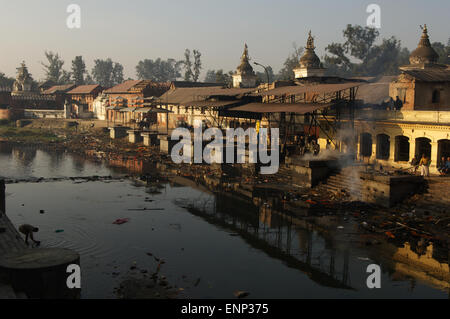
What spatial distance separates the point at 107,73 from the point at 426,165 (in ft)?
538

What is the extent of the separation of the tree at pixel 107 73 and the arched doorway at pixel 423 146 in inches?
6137

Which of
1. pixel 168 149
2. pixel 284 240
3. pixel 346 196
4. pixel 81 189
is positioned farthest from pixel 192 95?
pixel 284 240

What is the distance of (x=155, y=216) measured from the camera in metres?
21.3

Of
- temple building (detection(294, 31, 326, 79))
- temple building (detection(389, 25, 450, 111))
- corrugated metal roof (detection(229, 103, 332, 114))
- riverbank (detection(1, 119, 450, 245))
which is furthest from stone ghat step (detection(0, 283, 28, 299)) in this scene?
temple building (detection(294, 31, 326, 79))

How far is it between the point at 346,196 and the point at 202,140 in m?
17.8

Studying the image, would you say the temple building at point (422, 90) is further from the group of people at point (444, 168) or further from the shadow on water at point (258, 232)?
the shadow on water at point (258, 232)

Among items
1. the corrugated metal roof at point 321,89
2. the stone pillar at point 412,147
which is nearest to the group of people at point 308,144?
the corrugated metal roof at point 321,89

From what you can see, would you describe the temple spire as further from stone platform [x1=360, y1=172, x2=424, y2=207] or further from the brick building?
the brick building

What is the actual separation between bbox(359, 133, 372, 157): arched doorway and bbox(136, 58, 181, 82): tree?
151234 mm

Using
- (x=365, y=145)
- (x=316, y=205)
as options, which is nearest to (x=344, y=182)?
(x=316, y=205)

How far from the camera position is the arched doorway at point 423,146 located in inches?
983

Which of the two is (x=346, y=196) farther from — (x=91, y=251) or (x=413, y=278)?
(x=91, y=251)
